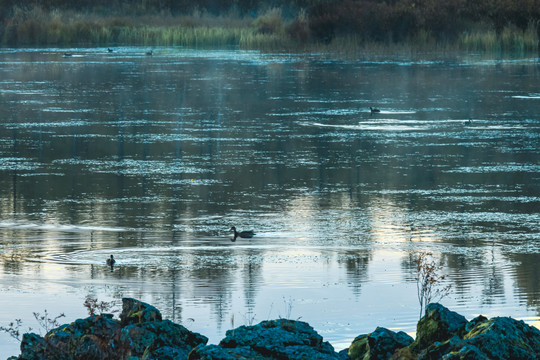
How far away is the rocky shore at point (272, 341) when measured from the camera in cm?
650

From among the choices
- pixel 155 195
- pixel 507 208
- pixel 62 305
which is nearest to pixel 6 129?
pixel 155 195

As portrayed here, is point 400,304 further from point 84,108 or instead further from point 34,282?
point 84,108

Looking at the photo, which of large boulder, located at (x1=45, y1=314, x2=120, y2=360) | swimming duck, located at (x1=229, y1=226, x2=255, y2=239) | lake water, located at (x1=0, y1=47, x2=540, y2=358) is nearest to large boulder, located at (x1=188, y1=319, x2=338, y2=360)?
large boulder, located at (x1=45, y1=314, x2=120, y2=360)

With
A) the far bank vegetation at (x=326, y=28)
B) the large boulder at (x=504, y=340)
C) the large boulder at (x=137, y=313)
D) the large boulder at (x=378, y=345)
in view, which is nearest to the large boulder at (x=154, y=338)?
the large boulder at (x=137, y=313)

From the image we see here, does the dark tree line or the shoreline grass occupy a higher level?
the dark tree line

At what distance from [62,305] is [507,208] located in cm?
651

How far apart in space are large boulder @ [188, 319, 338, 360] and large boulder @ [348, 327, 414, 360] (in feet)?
1.49

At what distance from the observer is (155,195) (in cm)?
1534

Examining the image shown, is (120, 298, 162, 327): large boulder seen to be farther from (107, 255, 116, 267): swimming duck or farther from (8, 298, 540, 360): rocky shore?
(107, 255, 116, 267): swimming duck

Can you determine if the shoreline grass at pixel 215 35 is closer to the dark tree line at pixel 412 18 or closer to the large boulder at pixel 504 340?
the dark tree line at pixel 412 18

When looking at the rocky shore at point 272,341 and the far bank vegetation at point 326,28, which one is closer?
the rocky shore at point 272,341

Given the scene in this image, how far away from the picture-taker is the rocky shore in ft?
21.3

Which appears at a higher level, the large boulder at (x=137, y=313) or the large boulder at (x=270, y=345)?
the large boulder at (x=270, y=345)

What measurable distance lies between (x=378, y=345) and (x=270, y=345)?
3.34 feet
